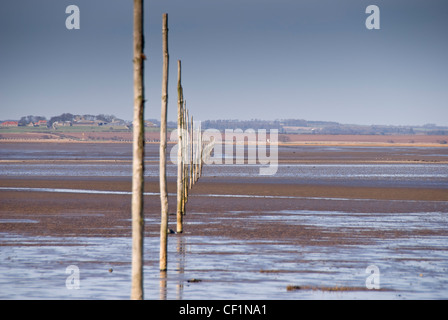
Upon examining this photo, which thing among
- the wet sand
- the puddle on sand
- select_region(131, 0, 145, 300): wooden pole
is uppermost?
select_region(131, 0, 145, 300): wooden pole

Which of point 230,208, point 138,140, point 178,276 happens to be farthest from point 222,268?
point 230,208

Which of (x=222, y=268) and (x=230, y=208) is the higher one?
(x=222, y=268)

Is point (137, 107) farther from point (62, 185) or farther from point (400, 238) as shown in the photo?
point (62, 185)

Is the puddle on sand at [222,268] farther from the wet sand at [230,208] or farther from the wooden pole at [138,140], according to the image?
the wooden pole at [138,140]

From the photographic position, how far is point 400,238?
21141mm

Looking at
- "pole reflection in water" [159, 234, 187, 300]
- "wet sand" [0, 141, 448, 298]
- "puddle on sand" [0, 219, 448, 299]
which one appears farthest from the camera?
"wet sand" [0, 141, 448, 298]

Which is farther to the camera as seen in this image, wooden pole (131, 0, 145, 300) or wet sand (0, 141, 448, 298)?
wet sand (0, 141, 448, 298)

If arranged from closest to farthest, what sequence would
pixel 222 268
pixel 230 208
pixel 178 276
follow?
pixel 178 276, pixel 222 268, pixel 230 208

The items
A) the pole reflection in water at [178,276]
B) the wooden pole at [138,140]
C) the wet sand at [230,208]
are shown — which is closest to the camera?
the wooden pole at [138,140]

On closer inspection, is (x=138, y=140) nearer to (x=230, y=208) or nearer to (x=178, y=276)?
(x=178, y=276)

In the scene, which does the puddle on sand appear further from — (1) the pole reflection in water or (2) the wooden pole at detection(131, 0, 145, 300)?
(2) the wooden pole at detection(131, 0, 145, 300)

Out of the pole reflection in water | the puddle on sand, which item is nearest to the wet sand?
the puddle on sand

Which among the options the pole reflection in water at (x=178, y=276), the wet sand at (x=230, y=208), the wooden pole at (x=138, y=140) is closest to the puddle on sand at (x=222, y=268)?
the pole reflection in water at (x=178, y=276)
